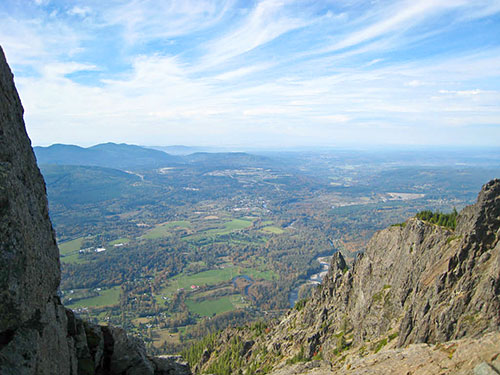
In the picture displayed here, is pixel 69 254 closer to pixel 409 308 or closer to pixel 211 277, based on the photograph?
pixel 211 277

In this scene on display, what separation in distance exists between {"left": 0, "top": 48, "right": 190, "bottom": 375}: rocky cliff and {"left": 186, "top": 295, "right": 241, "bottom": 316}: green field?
109556 millimetres

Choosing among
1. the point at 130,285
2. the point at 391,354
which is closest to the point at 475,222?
the point at 391,354

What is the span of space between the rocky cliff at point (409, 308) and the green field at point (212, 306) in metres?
63.6

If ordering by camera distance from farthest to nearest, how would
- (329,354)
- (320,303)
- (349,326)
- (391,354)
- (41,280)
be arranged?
(320,303) → (349,326) → (329,354) → (391,354) → (41,280)

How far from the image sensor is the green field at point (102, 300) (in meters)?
125

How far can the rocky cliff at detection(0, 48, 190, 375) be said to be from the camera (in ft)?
35.4

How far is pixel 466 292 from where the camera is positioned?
87.9 ft

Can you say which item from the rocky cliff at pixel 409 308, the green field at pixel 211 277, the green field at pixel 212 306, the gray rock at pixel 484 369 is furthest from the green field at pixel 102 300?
the gray rock at pixel 484 369

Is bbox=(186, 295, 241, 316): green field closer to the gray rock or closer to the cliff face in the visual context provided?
the cliff face

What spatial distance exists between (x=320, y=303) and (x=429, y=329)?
3030 centimetres

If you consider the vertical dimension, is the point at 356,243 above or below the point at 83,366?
below

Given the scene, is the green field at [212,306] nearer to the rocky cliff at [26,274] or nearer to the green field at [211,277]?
the green field at [211,277]

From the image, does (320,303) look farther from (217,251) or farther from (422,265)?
(217,251)

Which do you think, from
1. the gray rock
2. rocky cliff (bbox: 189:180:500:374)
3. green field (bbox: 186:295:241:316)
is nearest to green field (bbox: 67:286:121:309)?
green field (bbox: 186:295:241:316)
